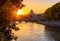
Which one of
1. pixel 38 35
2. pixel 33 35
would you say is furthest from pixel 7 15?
pixel 38 35

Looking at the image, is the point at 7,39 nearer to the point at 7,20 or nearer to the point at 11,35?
the point at 11,35

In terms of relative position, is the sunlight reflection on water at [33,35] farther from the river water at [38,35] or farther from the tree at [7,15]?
the tree at [7,15]

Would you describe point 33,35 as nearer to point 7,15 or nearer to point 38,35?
point 38,35

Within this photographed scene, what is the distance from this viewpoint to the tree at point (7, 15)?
12.0m

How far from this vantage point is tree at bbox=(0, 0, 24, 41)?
11966 millimetres

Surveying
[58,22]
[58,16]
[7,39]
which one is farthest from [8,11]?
[58,22]

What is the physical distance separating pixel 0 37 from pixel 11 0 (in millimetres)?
2308

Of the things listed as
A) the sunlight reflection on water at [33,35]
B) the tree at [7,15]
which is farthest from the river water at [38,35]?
the tree at [7,15]

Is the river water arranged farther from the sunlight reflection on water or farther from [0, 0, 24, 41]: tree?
[0, 0, 24, 41]: tree

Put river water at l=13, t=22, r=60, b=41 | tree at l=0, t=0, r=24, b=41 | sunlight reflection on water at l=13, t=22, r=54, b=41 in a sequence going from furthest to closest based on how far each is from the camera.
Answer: river water at l=13, t=22, r=60, b=41
sunlight reflection on water at l=13, t=22, r=54, b=41
tree at l=0, t=0, r=24, b=41

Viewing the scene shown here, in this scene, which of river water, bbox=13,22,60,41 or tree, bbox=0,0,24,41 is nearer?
tree, bbox=0,0,24,41

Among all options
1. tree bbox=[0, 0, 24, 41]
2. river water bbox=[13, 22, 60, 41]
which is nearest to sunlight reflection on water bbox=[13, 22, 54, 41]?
river water bbox=[13, 22, 60, 41]

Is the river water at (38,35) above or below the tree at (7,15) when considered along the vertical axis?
below

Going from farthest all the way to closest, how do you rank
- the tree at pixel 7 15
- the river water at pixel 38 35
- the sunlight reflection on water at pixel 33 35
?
the river water at pixel 38 35 < the sunlight reflection on water at pixel 33 35 < the tree at pixel 7 15
